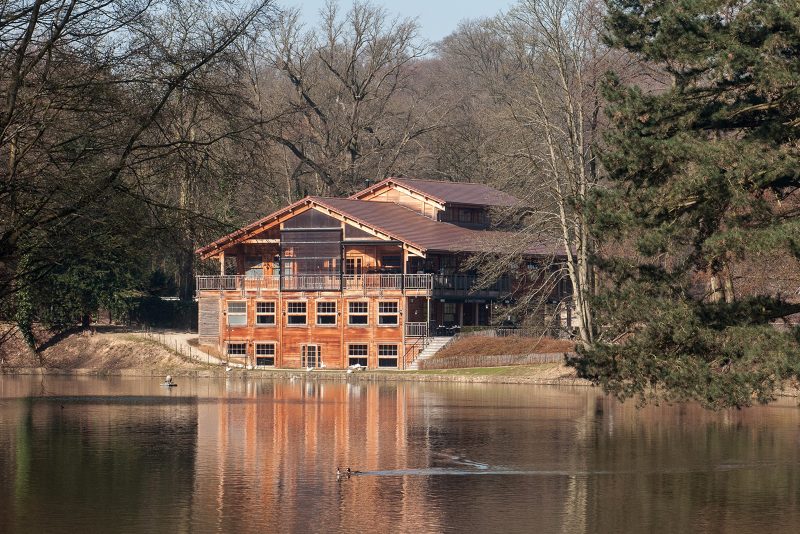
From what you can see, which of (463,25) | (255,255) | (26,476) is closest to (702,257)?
(26,476)

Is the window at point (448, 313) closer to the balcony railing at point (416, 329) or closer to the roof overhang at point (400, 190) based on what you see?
the balcony railing at point (416, 329)

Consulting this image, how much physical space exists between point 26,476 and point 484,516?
34.6ft

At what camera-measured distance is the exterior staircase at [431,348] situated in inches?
2485

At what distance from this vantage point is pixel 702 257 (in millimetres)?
25703

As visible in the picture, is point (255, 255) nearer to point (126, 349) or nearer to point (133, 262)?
point (126, 349)

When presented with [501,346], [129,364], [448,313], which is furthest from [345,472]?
[129,364]

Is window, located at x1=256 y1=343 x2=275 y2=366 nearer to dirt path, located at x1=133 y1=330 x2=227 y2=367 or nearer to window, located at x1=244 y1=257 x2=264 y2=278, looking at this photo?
dirt path, located at x1=133 y1=330 x2=227 y2=367

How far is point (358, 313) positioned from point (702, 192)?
41477 millimetres

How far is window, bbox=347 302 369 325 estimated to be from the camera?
216ft

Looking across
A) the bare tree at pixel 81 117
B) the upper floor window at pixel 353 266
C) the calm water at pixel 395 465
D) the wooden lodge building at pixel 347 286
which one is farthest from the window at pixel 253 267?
the bare tree at pixel 81 117

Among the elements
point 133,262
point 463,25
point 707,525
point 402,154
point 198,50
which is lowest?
point 707,525

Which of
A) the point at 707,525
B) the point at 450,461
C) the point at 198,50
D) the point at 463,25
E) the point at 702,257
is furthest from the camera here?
the point at 463,25

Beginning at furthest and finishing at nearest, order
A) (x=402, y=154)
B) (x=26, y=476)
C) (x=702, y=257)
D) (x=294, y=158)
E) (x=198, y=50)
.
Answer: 1. (x=294, y=158)
2. (x=402, y=154)
3. (x=26, y=476)
4. (x=702, y=257)
5. (x=198, y=50)

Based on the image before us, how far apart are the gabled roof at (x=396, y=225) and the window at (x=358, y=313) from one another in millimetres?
3769
